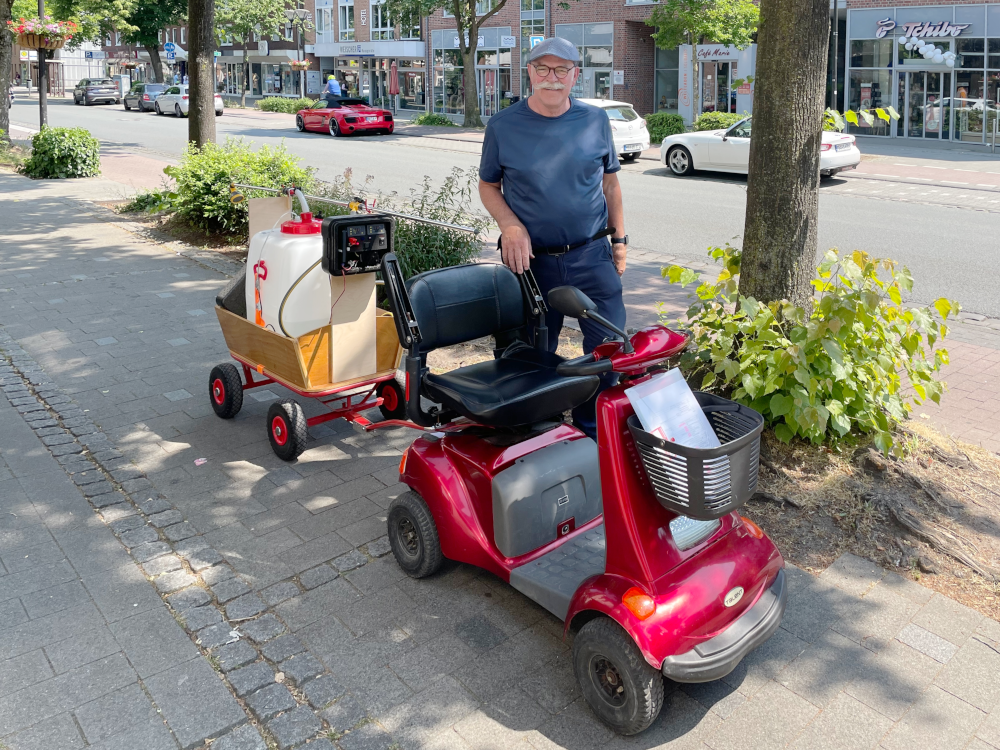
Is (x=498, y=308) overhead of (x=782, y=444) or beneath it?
overhead

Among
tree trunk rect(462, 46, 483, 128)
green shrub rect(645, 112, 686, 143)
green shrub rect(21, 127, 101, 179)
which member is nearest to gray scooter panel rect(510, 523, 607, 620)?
green shrub rect(21, 127, 101, 179)

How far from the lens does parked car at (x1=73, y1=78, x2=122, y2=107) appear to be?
52969 millimetres

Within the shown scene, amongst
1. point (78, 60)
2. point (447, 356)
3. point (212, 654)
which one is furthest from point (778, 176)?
point (78, 60)

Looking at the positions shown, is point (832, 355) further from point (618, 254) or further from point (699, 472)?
point (699, 472)

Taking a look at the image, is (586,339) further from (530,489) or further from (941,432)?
(941,432)

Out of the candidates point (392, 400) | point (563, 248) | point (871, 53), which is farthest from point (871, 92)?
point (563, 248)

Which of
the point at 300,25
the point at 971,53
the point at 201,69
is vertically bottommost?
the point at 201,69

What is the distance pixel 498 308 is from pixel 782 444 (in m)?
1.58

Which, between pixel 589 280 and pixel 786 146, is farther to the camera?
pixel 786 146

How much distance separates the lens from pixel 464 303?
419 cm

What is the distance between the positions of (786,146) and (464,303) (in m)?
1.92

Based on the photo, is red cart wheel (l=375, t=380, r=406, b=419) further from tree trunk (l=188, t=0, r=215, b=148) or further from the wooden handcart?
tree trunk (l=188, t=0, r=215, b=148)

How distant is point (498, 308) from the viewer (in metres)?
4.29

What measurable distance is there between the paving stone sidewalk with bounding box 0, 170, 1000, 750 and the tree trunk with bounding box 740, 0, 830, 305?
1.61m
